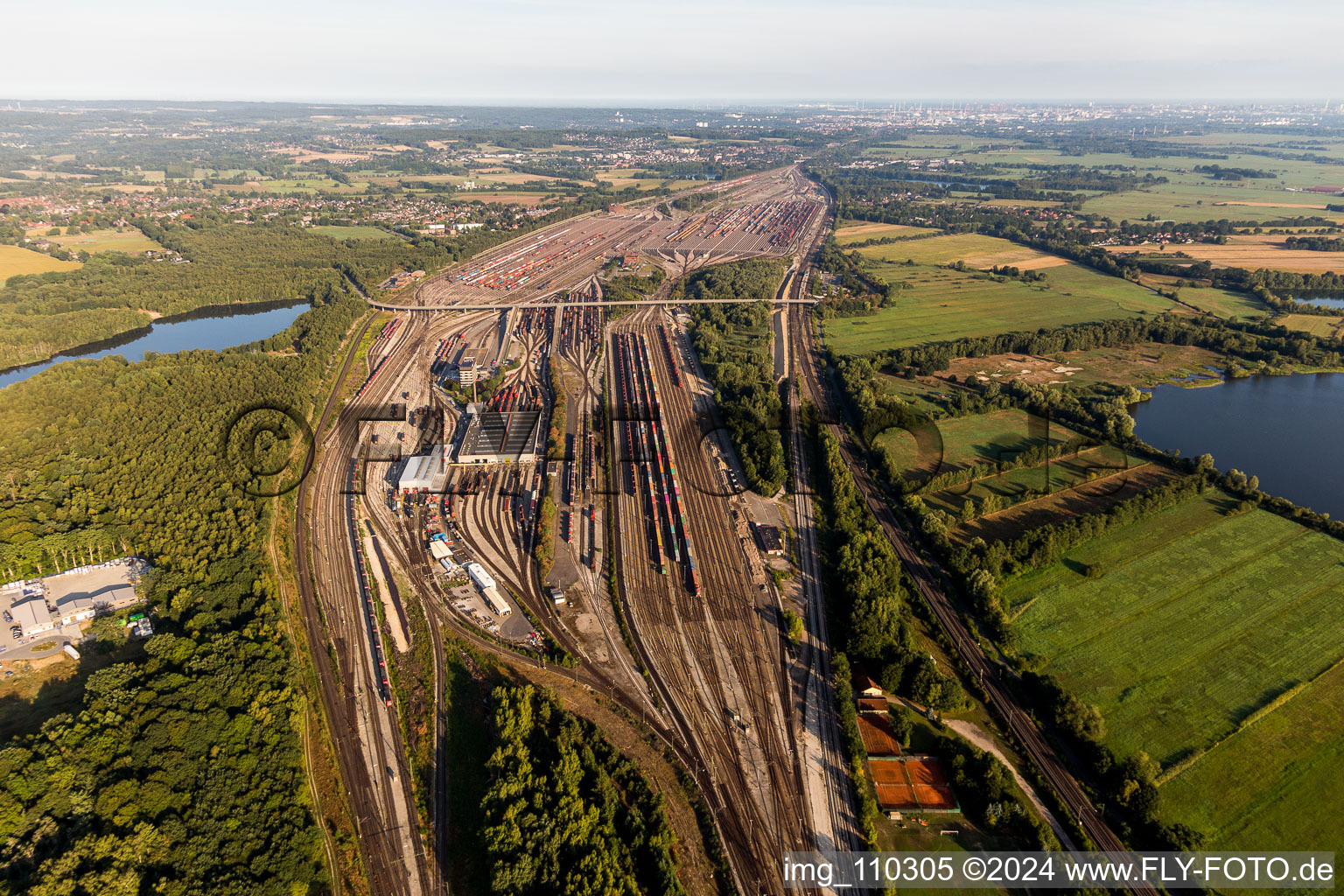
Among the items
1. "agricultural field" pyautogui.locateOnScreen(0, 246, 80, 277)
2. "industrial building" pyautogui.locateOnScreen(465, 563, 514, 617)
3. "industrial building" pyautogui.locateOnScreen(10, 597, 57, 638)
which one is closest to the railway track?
"industrial building" pyautogui.locateOnScreen(465, 563, 514, 617)

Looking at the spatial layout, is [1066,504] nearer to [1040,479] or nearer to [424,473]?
[1040,479]

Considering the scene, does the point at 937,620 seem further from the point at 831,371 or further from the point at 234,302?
the point at 234,302

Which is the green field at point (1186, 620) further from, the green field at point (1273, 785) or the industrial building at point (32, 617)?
the industrial building at point (32, 617)

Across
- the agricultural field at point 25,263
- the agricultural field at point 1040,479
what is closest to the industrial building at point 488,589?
the agricultural field at point 1040,479

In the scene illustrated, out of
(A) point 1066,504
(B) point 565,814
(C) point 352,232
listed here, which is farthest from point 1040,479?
(C) point 352,232

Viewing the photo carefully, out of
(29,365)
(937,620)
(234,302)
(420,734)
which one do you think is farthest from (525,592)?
(234,302)
